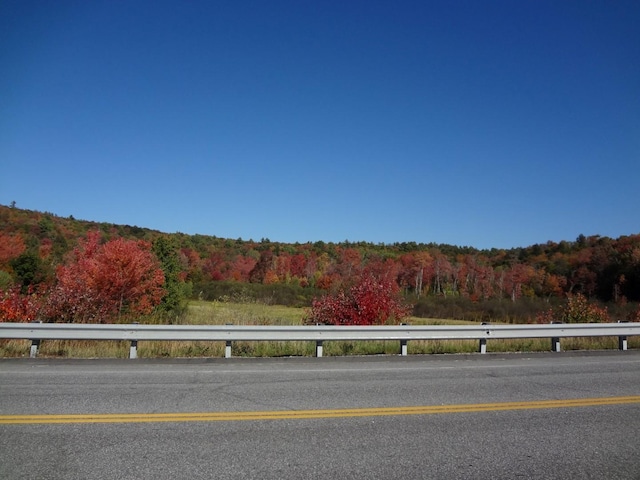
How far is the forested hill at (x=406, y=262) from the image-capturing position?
68.5 metres

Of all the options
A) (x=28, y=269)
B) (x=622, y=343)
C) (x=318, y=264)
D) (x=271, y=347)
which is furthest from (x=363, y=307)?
(x=318, y=264)

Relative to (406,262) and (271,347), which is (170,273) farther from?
(406,262)

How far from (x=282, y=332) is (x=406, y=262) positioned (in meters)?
108

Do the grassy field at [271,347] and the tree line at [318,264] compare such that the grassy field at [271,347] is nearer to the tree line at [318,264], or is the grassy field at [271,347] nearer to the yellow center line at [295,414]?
the yellow center line at [295,414]

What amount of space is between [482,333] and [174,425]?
8.91 meters

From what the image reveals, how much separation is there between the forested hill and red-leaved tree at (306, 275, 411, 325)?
47.0 m

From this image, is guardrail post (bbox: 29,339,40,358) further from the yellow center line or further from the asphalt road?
the yellow center line

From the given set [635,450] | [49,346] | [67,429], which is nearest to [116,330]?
[49,346]

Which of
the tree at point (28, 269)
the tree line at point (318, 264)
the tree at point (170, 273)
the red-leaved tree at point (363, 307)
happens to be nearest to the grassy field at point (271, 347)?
the red-leaved tree at point (363, 307)

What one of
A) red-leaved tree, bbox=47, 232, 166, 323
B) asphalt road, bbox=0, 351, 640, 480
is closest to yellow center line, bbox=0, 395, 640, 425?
asphalt road, bbox=0, 351, 640, 480

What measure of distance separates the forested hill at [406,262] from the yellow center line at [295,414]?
191ft

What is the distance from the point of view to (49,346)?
1115 centimetres

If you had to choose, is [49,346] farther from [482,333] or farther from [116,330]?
[482,333]

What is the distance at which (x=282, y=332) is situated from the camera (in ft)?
36.0
